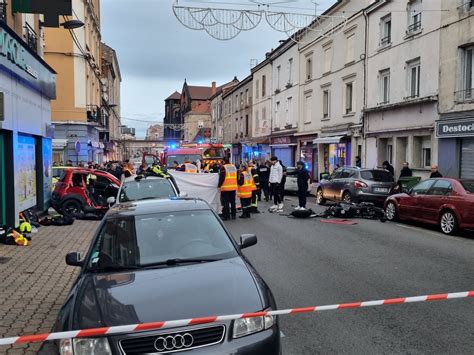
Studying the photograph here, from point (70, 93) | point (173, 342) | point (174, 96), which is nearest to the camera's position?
point (173, 342)

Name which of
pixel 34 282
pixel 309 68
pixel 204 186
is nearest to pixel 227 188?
pixel 204 186

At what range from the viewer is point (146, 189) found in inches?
436

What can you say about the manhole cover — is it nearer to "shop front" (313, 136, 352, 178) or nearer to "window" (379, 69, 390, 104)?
"window" (379, 69, 390, 104)

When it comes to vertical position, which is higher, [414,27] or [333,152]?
[414,27]

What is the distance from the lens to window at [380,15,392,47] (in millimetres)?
21964

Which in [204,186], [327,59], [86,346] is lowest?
[86,346]

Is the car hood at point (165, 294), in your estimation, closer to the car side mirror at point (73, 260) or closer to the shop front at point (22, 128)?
the car side mirror at point (73, 260)

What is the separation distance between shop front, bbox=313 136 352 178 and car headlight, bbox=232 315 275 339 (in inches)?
899

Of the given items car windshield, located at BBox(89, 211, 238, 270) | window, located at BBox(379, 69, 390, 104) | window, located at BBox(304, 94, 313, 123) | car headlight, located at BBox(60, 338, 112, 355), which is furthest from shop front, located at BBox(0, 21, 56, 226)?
window, located at BBox(304, 94, 313, 123)

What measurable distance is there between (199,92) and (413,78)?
11872cm

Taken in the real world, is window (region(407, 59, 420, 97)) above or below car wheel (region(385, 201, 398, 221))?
above

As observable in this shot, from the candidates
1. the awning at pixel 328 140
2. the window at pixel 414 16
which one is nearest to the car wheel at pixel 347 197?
the window at pixel 414 16

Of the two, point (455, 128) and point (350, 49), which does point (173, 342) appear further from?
point (350, 49)

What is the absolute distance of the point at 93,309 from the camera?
11.6ft
